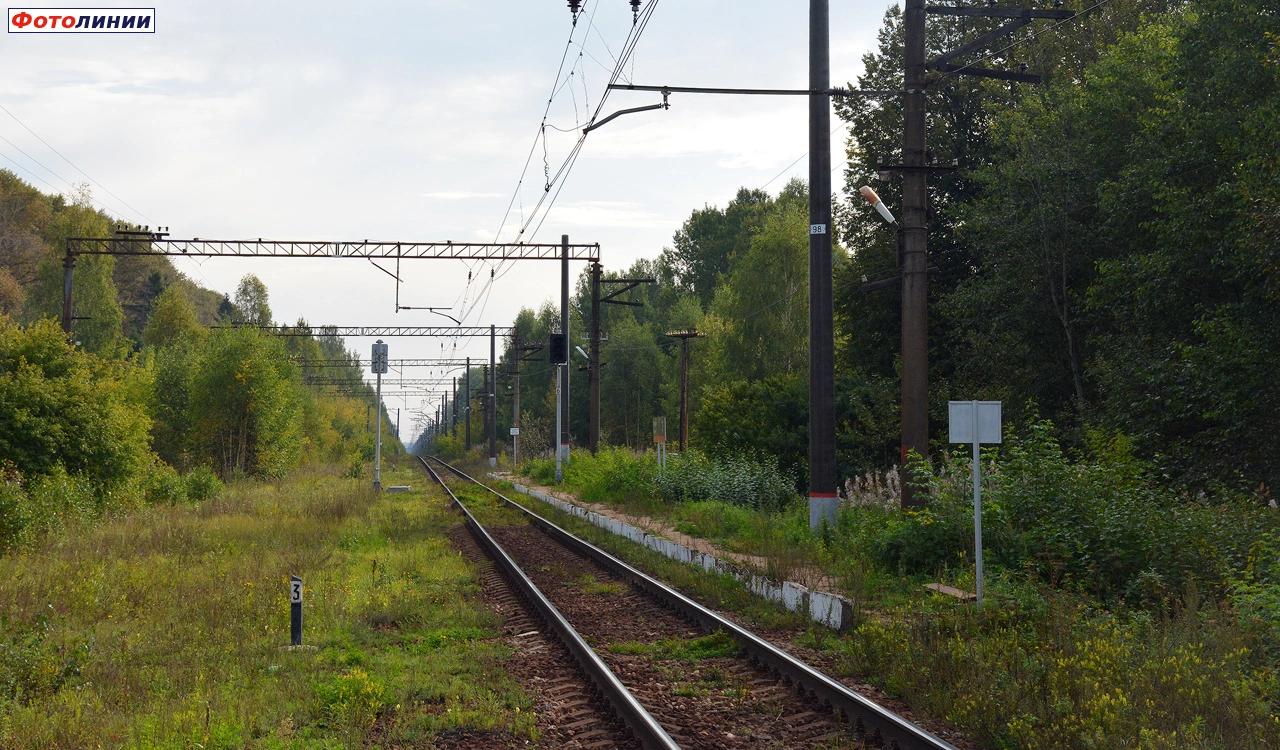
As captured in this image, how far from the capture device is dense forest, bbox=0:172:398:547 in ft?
76.0

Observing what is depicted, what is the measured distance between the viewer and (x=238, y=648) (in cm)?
1077

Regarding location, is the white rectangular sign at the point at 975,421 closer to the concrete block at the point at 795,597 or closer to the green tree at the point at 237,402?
the concrete block at the point at 795,597

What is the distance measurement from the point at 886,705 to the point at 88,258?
3084 inches

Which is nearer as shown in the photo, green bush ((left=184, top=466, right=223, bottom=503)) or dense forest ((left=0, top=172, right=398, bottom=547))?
dense forest ((left=0, top=172, right=398, bottom=547))

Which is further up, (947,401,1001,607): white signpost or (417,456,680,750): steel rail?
(947,401,1001,607): white signpost

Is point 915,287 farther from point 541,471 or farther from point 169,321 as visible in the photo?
point 169,321

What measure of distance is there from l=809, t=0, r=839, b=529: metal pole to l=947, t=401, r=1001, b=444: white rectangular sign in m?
6.07

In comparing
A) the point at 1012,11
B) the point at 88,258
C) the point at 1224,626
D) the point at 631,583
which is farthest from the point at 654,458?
the point at 88,258

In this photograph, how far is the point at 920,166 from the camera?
53.6 ft

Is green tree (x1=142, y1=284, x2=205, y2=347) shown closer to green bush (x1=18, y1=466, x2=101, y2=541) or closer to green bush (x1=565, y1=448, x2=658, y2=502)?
green bush (x1=565, y1=448, x2=658, y2=502)

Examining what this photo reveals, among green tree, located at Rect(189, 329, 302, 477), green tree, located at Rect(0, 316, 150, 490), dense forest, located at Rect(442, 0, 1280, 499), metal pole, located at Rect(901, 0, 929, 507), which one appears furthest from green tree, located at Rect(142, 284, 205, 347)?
metal pole, located at Rect(901, 0, 929, 507)

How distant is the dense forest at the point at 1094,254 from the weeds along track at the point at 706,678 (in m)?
7.25

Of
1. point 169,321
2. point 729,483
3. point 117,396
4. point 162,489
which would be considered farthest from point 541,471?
point 169,321

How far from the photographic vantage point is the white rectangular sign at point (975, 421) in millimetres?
11539
